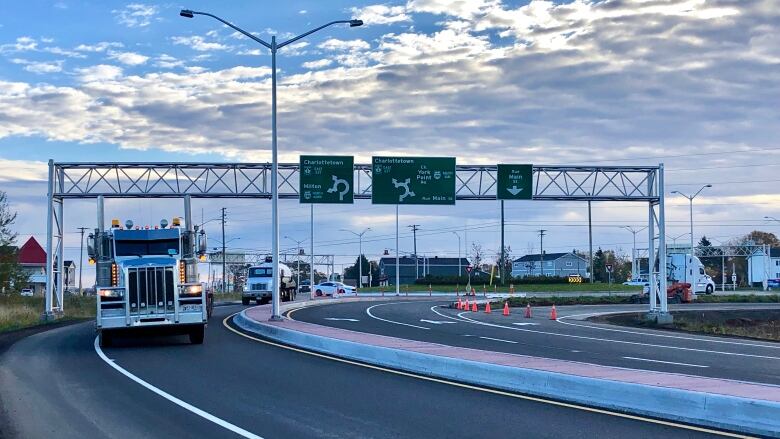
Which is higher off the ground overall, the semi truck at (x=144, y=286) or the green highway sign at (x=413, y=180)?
the green highway sign at (x=413, y=180)

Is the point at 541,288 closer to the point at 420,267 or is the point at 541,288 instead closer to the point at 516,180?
the point at 516,180

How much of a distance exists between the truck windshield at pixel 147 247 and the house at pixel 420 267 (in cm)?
13491

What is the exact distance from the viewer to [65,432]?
11117mm

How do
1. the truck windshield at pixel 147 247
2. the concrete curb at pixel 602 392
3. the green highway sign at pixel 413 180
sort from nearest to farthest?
the concrete curb at pixel 602 392 → the truck windshield at pixel 147 247 → the green highway sign at pixel 413 180

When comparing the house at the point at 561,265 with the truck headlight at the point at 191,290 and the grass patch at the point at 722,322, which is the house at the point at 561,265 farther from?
the truck headlight at the point at 191,290

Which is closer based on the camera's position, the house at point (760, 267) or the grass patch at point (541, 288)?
the grass patch at point (541, 288)

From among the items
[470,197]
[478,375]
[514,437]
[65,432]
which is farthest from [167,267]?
[470,197]

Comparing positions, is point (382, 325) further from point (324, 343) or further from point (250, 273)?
point (250, 273)

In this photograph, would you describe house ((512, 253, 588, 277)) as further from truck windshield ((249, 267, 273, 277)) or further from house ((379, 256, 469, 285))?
truck windshield ((249, 267, 273, 277))

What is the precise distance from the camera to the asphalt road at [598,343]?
19.2m

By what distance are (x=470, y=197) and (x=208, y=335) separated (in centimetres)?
1922

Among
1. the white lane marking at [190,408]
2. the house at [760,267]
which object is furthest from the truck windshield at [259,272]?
the house at [760,267]

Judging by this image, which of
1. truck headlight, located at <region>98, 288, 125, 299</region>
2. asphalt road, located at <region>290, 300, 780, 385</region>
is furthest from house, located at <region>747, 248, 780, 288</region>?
truck headlight, located at <region>98, 288, 125, 299</region>

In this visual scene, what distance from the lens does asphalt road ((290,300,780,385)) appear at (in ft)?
63.0
